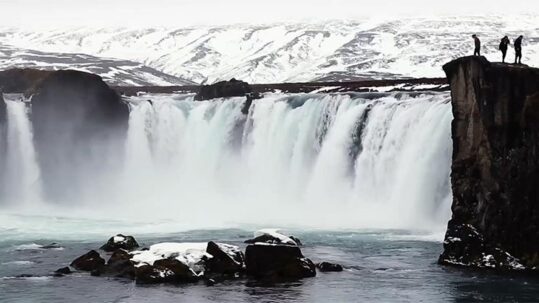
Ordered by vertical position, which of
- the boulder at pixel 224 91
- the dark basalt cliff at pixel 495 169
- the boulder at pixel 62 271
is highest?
the boulder at pixel 224 91

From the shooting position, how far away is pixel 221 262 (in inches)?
1459

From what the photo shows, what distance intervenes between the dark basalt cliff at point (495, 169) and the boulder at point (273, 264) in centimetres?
711

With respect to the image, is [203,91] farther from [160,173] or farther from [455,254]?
[455,254]

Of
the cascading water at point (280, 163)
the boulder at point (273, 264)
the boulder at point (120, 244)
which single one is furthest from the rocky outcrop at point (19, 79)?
the boulder at point (273, 264)

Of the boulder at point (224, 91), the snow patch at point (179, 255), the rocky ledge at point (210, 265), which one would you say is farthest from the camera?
the boulder at point (224, 91)

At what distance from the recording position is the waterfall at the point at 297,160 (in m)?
55.8

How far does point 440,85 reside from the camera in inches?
2933

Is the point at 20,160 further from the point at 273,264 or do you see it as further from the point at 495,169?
the point at 495,169

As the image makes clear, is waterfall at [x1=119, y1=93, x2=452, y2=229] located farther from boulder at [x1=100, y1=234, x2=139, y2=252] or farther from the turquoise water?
boulder at [x1=100, y1=234, x2=139, y2=252]

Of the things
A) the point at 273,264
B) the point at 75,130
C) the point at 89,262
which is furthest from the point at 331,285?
the point at 75,130

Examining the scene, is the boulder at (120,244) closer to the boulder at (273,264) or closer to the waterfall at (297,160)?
the boulder at (273,264)

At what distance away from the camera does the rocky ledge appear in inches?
1417

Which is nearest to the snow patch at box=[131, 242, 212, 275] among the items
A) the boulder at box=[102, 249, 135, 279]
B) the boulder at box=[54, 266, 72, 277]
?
the boulder at box=[102, 249, 135, 279]

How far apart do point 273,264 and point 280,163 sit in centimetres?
3343
